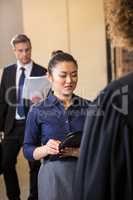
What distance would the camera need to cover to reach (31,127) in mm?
1961

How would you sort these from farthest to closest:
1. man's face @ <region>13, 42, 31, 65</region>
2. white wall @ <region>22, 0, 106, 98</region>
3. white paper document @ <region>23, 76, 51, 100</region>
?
white wall @ <region>22, 0, 106, 98</region>
man's face @ <region>13, 42, 31, 65</region>
white paper document @ <region>23, 76, 51, 100</region>

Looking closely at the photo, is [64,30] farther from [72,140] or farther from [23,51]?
[72,140]

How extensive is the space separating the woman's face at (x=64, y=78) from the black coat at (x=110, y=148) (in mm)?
1008

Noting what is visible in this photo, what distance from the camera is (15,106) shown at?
9.76ft

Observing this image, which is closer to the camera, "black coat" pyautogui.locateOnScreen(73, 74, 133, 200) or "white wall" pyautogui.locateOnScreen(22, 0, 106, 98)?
"black coat" pyautogui.locateOnScreen(73, 74, 133, 200)

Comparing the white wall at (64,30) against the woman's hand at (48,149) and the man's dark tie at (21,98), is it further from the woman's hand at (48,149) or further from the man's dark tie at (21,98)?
the woman's hand at (48,149)

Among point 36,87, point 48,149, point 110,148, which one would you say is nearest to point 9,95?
point 36,87

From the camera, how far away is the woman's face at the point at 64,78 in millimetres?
1964

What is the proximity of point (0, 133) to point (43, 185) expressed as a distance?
1502mm

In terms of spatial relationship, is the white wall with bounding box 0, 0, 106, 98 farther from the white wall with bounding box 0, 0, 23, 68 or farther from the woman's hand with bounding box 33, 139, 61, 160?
the woman's hand with bounding box 33, 139, 61, 160

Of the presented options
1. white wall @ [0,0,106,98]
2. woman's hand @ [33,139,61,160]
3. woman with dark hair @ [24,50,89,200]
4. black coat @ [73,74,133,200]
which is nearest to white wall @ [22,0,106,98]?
white wall @ [0,0,106,98]

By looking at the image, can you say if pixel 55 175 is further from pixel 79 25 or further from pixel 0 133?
pixel 79 25

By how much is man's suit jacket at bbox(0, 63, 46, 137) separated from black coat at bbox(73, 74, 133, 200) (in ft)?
6.67

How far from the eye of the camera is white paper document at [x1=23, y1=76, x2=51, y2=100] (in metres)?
2.69
